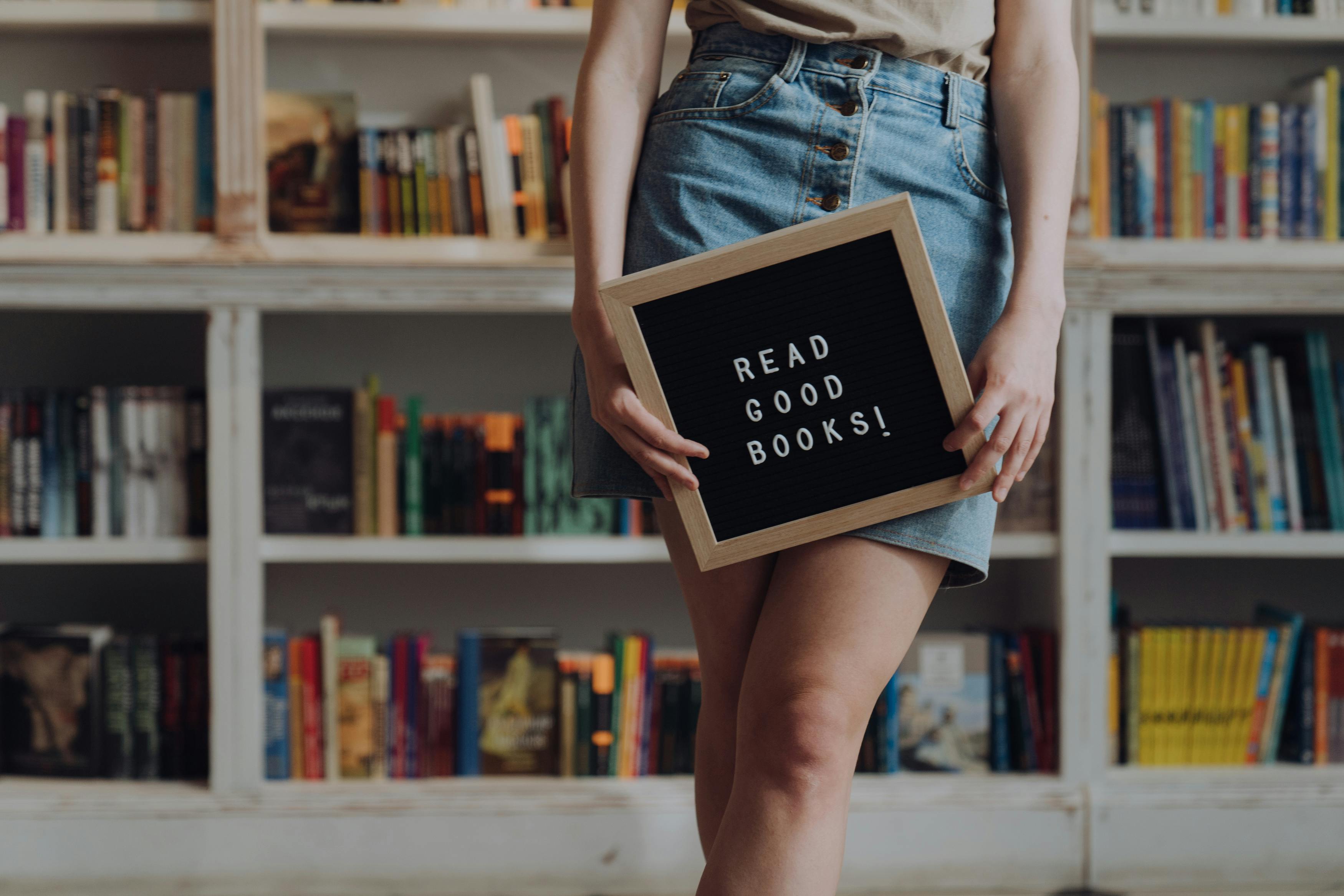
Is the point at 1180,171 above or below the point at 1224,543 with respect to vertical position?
above

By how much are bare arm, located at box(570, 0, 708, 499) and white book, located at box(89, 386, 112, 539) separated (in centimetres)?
123

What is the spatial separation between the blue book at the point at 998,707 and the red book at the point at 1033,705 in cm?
3

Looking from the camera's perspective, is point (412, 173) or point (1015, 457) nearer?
point (1015, 457)

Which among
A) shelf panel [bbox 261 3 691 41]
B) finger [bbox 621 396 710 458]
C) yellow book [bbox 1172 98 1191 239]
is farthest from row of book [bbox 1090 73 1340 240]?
finger [bbox 621 396 710 458]

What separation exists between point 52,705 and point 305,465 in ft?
1.88

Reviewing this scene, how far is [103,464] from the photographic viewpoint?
169 centimetres

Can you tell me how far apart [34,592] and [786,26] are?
6.22 ft

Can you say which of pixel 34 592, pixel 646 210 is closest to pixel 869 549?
pixel 646 210

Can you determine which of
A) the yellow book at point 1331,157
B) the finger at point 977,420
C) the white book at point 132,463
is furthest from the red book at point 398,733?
the yellow book at point 1331,157

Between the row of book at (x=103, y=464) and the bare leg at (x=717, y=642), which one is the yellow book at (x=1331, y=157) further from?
the row of book at (x=103, y=464)

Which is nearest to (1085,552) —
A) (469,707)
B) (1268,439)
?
(1268,439)

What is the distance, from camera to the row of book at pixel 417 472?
169 centimetres

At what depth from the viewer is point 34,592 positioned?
1.96 metres

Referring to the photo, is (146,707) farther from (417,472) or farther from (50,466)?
(417,472)
